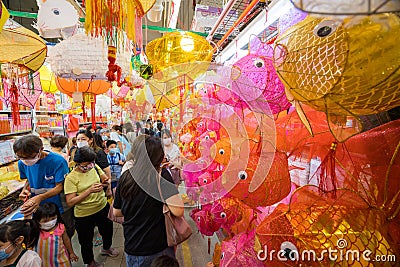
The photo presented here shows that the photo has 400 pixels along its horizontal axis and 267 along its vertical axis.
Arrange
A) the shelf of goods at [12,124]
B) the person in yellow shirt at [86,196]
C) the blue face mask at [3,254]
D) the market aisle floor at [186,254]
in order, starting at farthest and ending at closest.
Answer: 1. the shelf of goods at [12,124]
2. the market aisle floor at [186,254]
3. the person in yellow shirt at [86,196]
4. the blue face mask at [3,254]

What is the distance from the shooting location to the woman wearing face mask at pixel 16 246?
131cm

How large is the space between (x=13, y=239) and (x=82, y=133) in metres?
1.77

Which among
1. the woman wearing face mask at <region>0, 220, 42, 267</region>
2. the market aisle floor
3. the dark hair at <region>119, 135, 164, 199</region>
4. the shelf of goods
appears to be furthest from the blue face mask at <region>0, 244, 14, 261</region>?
the shelf of goods

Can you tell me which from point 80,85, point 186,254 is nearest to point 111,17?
point 80,85

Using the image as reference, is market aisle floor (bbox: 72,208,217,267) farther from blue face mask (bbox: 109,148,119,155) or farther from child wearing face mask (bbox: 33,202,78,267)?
blue face mask (bbox: 109,148,119,155)

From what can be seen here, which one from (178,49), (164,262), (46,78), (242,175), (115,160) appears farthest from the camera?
(115,160)

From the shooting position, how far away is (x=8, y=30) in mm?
1324

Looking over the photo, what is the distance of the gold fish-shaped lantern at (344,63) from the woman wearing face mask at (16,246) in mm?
1664

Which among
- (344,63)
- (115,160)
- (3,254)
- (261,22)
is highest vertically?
(261,22)

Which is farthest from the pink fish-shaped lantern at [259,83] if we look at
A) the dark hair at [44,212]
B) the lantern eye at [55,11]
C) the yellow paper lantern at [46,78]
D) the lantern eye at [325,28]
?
the yellow paper lantern at [46,78]

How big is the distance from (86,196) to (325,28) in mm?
2111

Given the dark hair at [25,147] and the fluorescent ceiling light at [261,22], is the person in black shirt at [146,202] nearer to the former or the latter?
the dark hair at [25,147]

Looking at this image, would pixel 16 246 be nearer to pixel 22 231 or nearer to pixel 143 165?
pixel 22 231

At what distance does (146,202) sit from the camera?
4.21 feet
